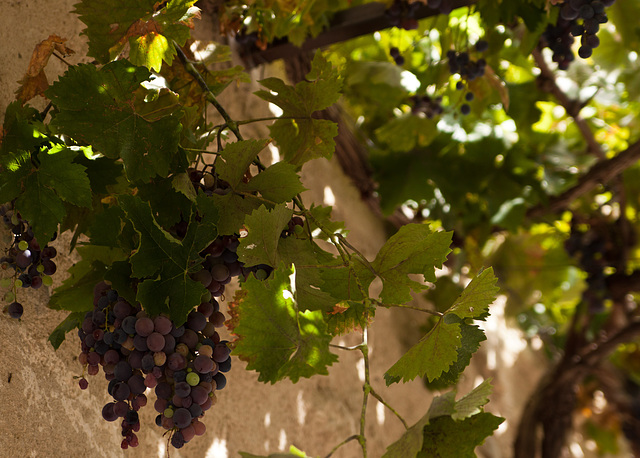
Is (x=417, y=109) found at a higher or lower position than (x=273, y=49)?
lower

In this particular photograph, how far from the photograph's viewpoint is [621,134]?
2.29m

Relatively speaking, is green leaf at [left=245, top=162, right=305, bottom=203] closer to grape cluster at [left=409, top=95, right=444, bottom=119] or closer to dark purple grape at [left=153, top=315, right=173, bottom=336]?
dark purple grape at [left=153, top=315, right=173, bottom=336]

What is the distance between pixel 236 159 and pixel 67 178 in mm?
182

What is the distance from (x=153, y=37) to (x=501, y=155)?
4.70 ft

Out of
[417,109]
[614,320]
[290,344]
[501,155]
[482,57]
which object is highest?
[290,344]

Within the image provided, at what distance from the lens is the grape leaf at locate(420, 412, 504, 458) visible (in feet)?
1.91

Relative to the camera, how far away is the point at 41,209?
2.07ft

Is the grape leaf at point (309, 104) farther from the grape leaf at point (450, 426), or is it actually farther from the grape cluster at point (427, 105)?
the grape cluster at point (427, 105)

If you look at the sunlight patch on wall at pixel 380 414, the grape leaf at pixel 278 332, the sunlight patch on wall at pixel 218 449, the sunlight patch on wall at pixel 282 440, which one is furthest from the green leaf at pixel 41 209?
the sunlight patch on wall at pixel 380 414

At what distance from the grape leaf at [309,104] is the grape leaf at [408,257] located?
181 millimetres

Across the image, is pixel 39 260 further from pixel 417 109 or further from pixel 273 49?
pixel 417 109

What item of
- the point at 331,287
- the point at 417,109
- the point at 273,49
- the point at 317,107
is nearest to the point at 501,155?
the point at 417,109

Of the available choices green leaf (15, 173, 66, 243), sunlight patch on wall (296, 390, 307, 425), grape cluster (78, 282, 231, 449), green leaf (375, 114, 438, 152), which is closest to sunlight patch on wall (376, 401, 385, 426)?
sunlight patch on wall (296, 390, 307, 425)

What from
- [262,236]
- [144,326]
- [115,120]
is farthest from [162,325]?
[115,120]
